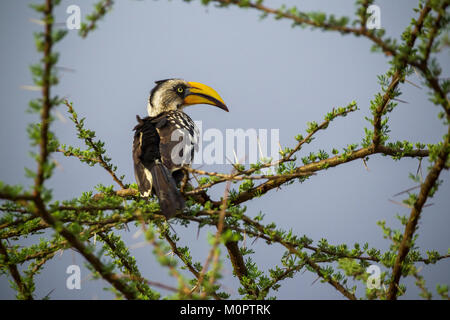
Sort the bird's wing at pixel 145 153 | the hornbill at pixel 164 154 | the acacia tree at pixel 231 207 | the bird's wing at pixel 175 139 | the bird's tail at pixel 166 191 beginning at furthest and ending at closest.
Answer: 1. the bird's wing at pixel 175 139
2. the bird's wing at pixel 145 153
3. the hornbill at pixel 164 154
4. the bird's tail at pixel 166 191
5. the acacia tree at pixel 231 207

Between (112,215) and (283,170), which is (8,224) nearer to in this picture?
(112,215)

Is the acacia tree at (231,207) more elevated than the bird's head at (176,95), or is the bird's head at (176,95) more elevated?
the bird's head at (176,95)

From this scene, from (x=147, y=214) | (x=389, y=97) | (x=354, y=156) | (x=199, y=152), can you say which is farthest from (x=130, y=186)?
(x=389, y=97)

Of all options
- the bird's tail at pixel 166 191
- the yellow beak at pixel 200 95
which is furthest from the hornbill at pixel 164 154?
the yellow beak at pixel 200 95

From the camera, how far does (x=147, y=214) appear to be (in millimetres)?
2596

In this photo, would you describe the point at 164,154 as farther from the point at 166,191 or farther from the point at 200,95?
the point at 200,95

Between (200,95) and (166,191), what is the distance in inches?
110

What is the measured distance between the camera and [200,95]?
5.61 metres

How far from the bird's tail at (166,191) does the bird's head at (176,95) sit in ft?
7.14

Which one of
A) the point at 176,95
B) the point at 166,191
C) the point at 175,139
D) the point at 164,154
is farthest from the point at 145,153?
the point at 176,95

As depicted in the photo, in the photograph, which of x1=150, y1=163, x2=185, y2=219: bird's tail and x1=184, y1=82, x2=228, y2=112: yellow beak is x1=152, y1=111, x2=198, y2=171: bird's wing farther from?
x1=184, y1=82, x2=228, y2=112: yellow beak

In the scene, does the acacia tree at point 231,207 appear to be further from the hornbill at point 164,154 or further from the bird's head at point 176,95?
the bird's head at point 176,95

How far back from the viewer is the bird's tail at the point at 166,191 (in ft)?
9.25
